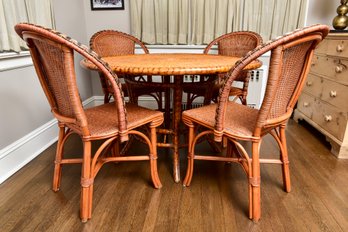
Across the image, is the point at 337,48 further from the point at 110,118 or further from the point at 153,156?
the point at 110,118

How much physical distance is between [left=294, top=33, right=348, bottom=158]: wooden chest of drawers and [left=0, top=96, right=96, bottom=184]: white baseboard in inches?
95.1

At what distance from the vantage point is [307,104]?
2.58 meters

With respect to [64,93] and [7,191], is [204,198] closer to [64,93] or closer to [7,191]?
[64,93]

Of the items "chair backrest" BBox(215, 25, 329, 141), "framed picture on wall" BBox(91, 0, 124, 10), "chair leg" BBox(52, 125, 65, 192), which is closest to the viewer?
"chair backrest" BBox(215, 25, 329, 141)

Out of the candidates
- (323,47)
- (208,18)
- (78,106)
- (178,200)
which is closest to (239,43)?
(208,18)

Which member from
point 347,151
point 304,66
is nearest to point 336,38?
point 347,151

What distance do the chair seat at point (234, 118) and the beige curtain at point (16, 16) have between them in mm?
1271

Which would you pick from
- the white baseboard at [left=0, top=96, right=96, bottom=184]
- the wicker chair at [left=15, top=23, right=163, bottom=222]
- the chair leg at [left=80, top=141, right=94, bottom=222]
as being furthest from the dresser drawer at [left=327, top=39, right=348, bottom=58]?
the white baseboard at [left=0, top=96, right=96, bottom=184]

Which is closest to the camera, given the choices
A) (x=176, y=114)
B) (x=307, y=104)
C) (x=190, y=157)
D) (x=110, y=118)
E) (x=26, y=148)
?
(x=110, y=118)

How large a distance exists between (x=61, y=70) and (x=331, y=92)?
2117 millimetres

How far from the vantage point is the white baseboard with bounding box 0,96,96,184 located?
1.71 m

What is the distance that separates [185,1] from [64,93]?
1877mm

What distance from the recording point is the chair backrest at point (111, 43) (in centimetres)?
221

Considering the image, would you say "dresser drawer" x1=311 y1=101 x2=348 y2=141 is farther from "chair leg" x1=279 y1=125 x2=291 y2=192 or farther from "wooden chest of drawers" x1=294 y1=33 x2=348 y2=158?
"chair leg" x1=279 y1=125 x2=291 y2=192
